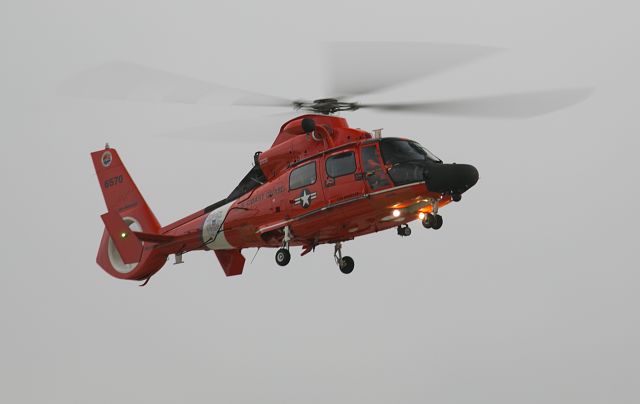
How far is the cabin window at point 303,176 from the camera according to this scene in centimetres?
2480

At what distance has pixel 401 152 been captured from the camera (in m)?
23.7

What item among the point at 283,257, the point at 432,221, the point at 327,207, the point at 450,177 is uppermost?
the point at 450,177

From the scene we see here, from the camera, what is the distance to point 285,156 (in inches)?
1018

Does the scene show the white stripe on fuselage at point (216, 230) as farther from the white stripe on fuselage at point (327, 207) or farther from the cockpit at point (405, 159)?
the cockpit at point (405, 159)

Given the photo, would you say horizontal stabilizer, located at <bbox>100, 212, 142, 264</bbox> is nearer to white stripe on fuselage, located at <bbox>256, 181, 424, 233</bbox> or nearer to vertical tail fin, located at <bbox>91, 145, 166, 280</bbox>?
vertical tail fin, located at <bbox>91, 145, 166, 280</bbox>

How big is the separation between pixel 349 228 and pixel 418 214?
178 centimetres

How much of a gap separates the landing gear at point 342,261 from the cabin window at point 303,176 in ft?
6.92

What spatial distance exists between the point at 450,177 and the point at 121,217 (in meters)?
10.6

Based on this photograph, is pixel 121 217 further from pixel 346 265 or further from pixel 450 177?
pixel 450 177

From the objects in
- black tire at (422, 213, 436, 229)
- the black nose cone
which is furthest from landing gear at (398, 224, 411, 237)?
the black nose cone

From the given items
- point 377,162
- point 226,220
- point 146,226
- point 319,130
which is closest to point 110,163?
point 146,226

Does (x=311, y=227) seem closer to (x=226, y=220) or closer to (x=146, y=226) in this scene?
(x=226, y=220)

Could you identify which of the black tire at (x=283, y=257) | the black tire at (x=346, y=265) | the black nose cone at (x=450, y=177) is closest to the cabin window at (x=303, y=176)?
the black tire at (x=283, y=257)

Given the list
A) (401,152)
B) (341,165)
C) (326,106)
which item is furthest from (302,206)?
(401,152)
